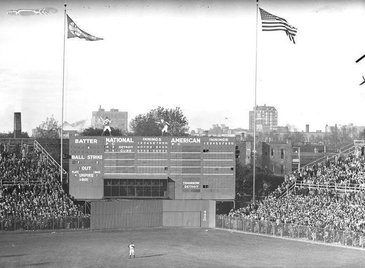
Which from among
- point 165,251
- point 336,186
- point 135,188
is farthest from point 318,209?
point 135,188

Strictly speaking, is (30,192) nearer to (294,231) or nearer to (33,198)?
(33,198)

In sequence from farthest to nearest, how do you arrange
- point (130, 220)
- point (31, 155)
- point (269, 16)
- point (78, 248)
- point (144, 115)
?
point (144, 115) < point (31, 155) < point (130, 220) < point (269, 16) < point (78, 248)

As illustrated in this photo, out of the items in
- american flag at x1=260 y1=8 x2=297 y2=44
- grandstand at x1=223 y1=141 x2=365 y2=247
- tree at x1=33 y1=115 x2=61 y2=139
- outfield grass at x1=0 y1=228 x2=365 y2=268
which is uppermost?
american flag at x1=260 y1=8 x2=297 y2=44

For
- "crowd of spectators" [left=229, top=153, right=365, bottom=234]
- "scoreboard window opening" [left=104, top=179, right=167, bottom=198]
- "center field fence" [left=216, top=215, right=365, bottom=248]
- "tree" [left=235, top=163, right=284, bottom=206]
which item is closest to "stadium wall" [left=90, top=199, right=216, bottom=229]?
"scoreboard window opening" [left=104, top=179, right=167, bottom=198]

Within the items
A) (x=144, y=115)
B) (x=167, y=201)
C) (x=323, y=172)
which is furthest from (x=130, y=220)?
(x=144, y=115)

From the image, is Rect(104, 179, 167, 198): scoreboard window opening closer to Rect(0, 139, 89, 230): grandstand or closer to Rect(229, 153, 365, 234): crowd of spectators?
Rect(0, 139, 89, 230): grandstand

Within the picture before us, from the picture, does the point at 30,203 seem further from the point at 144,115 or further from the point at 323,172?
the point at 144,115

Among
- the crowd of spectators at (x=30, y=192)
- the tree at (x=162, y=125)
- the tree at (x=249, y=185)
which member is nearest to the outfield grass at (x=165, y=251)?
the crowd of spectators at (x=30, y=192)
